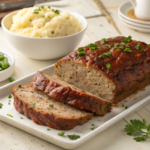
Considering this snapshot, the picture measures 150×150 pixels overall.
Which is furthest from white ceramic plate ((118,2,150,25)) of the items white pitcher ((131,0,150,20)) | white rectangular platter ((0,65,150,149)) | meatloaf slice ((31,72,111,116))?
meatloaf slice ((31,72,111,116))

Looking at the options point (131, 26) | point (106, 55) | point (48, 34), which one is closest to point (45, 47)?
point (48, 34)

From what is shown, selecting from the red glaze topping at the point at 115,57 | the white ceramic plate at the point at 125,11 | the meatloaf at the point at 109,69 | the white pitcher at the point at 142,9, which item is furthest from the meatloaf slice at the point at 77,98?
the white pitcher at the point at 142,9

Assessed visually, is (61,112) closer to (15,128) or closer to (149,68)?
(15,128)

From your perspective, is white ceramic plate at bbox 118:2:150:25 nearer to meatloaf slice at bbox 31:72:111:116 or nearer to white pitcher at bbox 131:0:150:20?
white pitcher at bbox 131:0:150:20

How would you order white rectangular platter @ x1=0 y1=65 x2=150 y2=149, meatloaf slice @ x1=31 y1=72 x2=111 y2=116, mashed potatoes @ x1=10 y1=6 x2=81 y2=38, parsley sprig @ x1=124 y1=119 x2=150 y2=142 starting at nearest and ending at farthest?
white rectangular platter @ x1=0 y1=65 x2=150 y2=149
parsley sprig @ x1=124 y1=119 x2=150 y2=142
meatloaf slice @ x1=31 y1=72 x2=111 y2=116
mashed potatoes @ x1=10 y1=6 x2=81 y2=38

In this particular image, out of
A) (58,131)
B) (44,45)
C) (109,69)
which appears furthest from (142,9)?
(58,131)

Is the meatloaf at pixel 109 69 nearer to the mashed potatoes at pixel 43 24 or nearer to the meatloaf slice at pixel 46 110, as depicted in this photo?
the meatloaf slice at pixel 46 110
